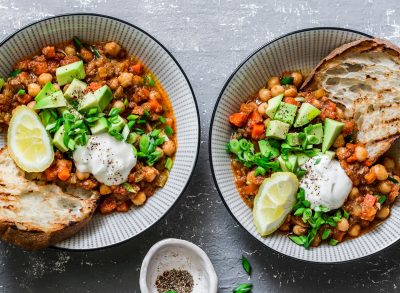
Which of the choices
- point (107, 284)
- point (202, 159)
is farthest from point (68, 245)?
point (202, 159)

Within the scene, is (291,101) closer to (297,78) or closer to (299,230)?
(297,78)

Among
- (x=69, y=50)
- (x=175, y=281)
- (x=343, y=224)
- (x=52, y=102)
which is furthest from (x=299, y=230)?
(x=69, y=50)

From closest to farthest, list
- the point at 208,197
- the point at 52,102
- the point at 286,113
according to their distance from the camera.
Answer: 1. the point at 52,102
2. the point at 286,113
3. the point at 208,197

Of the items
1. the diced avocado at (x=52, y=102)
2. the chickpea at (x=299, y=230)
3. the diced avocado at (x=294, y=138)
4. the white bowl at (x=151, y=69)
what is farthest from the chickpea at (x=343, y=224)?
the diced avocado at (x=52, y=102)

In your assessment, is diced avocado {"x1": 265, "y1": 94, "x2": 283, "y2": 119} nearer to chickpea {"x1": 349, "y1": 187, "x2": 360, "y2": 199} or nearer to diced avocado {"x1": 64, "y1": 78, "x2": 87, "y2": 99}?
chickpea {"x1": 349, "y1": 187, "x2": 360, "y2": 199}

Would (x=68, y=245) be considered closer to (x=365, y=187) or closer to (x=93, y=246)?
(x=93, y=246)

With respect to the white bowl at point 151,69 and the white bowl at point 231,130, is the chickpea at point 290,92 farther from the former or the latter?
the white bowl at point 151,69
